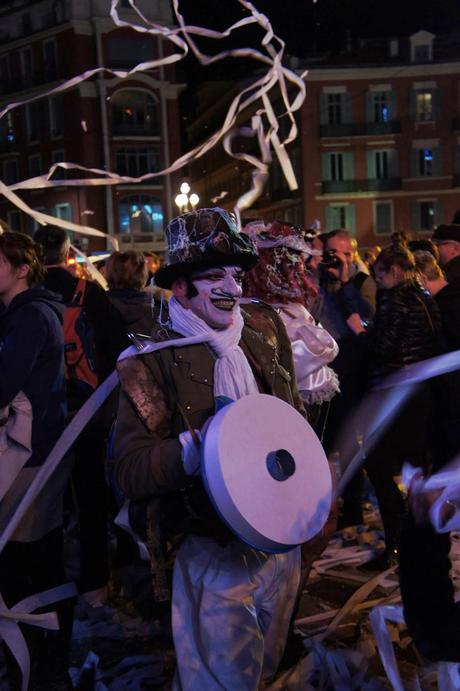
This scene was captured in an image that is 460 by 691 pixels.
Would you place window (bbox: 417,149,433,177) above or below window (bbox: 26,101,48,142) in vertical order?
below

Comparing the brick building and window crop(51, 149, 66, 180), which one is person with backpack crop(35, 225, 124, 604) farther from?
window crop(51, 149, 66, 180)

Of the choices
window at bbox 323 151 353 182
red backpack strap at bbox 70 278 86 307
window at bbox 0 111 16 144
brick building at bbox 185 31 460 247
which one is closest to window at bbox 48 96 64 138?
window at bbox 0 111 16 144

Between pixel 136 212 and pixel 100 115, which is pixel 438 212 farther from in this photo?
pixel 100 115

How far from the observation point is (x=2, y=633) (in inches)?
147

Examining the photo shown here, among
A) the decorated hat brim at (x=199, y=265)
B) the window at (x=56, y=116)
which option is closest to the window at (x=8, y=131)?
the window at (x=56, y=116)

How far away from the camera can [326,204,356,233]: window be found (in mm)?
50475

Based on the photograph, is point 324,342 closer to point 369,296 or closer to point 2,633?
point 2,633

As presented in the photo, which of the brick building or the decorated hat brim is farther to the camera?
the brick building

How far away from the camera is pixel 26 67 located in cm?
5194

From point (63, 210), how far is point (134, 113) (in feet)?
24.9

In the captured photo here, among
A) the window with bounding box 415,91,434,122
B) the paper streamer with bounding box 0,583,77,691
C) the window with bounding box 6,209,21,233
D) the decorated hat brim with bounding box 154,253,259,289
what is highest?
the window with bounding box 415,91,434,122

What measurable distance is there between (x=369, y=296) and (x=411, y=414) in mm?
2161

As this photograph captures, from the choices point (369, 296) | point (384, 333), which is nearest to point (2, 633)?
point (384, 333)

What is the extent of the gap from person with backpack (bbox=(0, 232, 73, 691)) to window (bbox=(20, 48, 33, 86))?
51710 millimetres
